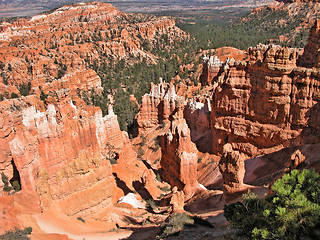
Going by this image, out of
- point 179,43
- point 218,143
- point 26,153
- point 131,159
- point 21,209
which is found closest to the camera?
point 21,209

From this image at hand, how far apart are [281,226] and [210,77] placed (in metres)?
43.7

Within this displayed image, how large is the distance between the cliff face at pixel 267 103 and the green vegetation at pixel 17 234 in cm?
1572

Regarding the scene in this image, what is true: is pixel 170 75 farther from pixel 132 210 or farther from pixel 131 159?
pixel 132 210

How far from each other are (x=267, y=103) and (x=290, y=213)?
13688mm

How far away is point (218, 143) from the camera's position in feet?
80.4

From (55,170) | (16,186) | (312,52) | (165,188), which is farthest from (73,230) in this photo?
(312,52)

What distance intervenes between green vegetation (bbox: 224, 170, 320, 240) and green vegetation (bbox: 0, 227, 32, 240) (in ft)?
28.8

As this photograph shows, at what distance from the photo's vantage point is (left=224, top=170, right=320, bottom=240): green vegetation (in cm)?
745

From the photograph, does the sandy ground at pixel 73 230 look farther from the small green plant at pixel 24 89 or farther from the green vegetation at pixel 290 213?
the small green plant at pixel 24 89

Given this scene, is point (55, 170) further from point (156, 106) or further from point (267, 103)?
point (156, 106)

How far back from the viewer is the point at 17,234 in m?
12.1

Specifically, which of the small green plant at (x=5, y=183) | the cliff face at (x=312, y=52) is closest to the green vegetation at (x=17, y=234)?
the small green plant at (x=5, y=183)

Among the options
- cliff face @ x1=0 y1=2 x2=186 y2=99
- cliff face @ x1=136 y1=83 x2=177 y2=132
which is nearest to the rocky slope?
cliff face @ x1=136 y1=83 x2=177 y2=132

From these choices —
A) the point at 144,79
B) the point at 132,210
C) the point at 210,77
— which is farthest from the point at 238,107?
the point at 144,79
